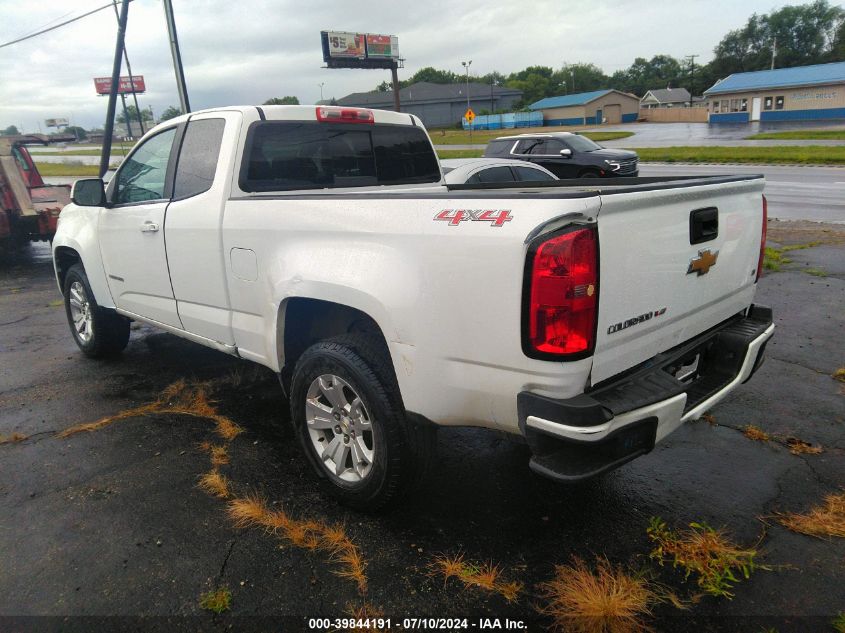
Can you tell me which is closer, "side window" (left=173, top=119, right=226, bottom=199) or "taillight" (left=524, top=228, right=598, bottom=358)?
"taillight" (left=524, top=228, right=598, bottom=358)

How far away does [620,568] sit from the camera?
259 cm

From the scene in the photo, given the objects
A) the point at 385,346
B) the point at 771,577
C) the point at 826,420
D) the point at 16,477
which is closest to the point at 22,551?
the point at 16,477

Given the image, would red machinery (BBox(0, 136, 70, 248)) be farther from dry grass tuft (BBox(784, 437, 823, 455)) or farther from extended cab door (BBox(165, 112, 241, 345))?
dry grass tuft (BBox(784, 437, 823, 455))

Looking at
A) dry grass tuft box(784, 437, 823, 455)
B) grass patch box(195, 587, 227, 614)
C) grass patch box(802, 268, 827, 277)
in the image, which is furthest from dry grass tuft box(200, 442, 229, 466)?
grass patch box(802, 268, 827, 277)

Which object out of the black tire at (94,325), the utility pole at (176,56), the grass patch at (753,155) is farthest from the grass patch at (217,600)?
the grass patch at (753,155)

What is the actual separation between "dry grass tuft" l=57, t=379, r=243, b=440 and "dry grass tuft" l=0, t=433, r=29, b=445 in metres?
0.23

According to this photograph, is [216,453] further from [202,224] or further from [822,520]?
[822,520]

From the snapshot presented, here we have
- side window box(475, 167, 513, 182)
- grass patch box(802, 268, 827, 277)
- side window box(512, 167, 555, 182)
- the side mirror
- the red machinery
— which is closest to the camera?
the side mirror

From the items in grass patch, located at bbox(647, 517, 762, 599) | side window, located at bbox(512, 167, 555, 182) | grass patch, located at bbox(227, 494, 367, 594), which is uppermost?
side window, located at bbox(512, 167, 555, 182)

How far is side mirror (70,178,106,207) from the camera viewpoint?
4637 millimetres

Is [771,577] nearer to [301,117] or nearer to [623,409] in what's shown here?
[623,409]

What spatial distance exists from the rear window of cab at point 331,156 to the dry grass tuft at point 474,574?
236 centimetres

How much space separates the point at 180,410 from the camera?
14.5 ft

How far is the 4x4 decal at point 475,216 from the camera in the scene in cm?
221
